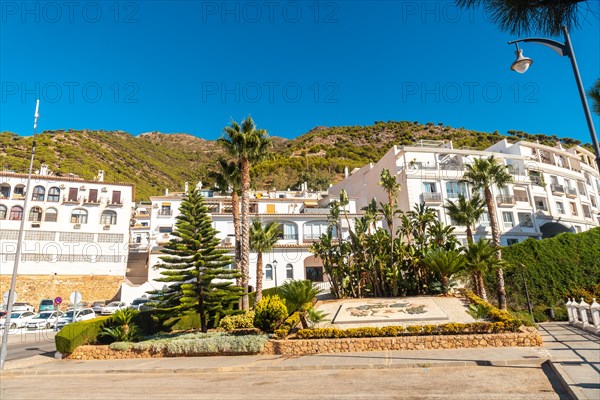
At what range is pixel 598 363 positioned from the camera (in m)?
10.2

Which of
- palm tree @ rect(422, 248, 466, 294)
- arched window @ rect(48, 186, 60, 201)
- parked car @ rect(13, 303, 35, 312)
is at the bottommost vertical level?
parked car @ rect(13, 303, 35, 312)

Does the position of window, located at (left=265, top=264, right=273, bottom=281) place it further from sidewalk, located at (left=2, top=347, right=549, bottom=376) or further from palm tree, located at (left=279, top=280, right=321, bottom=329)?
sidewalk, located at (left=2, top=347, right=549, bottom=376)

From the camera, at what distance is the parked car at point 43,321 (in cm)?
2989

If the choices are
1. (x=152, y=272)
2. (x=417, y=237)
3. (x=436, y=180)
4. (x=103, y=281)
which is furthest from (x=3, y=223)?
(x=436, y=180)

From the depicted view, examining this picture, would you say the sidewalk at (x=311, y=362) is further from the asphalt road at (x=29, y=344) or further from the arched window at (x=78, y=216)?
the arched window at (x=78, y=216)

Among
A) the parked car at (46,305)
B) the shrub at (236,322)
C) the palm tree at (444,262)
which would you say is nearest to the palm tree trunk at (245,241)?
the shrub at (236,322)

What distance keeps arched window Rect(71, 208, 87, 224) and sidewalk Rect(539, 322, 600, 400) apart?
150 ft

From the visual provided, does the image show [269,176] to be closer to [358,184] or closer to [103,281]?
[358,184]

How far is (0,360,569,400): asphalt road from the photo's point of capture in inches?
358

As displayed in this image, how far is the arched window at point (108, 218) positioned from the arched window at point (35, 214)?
632cm

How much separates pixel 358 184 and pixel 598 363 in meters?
43.5

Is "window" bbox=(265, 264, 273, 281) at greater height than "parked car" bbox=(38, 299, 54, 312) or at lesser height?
greater

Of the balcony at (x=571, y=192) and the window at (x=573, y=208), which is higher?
the balcony at (x=571, y=192)

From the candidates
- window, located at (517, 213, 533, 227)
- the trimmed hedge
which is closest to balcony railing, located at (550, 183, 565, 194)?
window, located at (517, 213, 533, 227)
